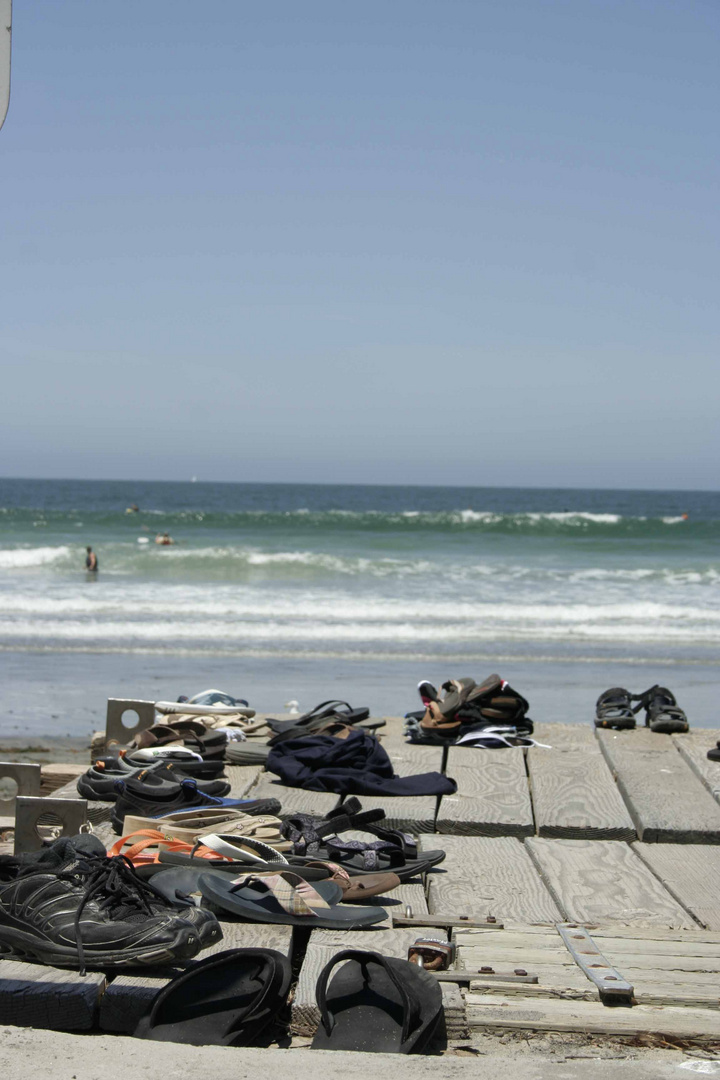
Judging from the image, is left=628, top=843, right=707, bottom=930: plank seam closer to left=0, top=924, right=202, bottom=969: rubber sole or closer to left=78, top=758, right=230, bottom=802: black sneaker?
left=0, top=924, right=202, bottom=969: rubber sole

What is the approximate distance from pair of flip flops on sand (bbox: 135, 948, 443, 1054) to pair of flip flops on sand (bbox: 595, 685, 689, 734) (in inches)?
161

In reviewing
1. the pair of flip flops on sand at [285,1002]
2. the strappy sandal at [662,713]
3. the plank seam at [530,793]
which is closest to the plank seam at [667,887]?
the plank seam at [530,793]

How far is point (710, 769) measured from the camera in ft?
17.2

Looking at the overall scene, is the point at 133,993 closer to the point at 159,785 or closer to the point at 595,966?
the point at 595,966

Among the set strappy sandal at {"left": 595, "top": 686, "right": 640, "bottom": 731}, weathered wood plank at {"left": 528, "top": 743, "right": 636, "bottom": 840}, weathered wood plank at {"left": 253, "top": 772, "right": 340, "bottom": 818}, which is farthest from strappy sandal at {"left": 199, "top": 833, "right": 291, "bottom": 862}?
strappy sandal at {"left": 595, "top": 686, "right": 640, "bottom": 731}

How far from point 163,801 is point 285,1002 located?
1.80 m

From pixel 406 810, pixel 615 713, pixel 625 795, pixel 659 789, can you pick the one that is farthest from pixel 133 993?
pixel 615 713

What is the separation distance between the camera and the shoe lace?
2.73 m

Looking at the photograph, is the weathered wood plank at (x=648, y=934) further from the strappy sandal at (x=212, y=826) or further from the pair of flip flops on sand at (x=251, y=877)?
the strappy sandal at (x=212, y=826)

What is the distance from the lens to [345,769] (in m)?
4.77

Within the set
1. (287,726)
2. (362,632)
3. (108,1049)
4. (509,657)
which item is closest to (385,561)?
(362,632)

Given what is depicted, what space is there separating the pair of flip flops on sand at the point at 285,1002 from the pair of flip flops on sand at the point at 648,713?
408 centimetres

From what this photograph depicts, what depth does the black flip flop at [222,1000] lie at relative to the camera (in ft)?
7.34

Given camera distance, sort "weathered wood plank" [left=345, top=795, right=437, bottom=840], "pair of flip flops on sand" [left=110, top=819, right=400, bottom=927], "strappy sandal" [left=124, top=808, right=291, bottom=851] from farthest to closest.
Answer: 1. "weathered wood plank" [left=345, top=795, right=437, bottom=840]
2. "strappy sandal" [left=124, top=808, right=291, bottom=851]
3. "pair of flip flops on sand" [left=110, top=819, right=400, bottom=927]
